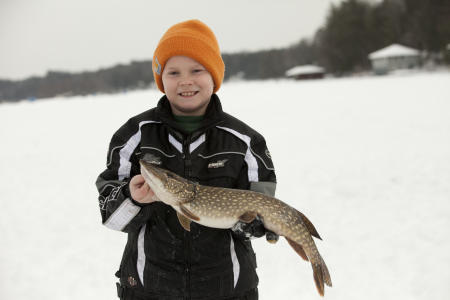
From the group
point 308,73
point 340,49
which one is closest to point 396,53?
point 340,49

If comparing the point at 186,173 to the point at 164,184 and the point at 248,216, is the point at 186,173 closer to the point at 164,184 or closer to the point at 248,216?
the point at 164,184

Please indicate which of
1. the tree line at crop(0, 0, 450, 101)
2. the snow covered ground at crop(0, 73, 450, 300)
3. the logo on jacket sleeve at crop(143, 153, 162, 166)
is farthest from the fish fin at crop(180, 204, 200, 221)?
the tree line at crop(0, 0, 450, 101)

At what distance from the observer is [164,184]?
5.26ft

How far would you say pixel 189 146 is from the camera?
1.85m

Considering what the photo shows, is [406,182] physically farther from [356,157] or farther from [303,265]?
[303,265]

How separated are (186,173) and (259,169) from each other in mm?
401

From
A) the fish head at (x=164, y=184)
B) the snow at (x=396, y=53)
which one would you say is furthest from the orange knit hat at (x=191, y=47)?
the snow at (x=396, y=53)

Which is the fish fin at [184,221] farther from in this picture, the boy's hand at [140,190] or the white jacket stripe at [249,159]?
the white jacket stripe at [249,159]

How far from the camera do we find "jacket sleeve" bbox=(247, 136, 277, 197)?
1897mm

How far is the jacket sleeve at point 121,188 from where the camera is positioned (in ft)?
5.58

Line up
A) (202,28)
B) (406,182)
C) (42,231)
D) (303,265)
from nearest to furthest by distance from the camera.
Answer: (202,28), (303,265), (42,231), (406,182)

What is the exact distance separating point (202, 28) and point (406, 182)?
525cm

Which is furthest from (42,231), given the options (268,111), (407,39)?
(407,39)

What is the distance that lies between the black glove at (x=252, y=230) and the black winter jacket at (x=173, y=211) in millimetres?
146
